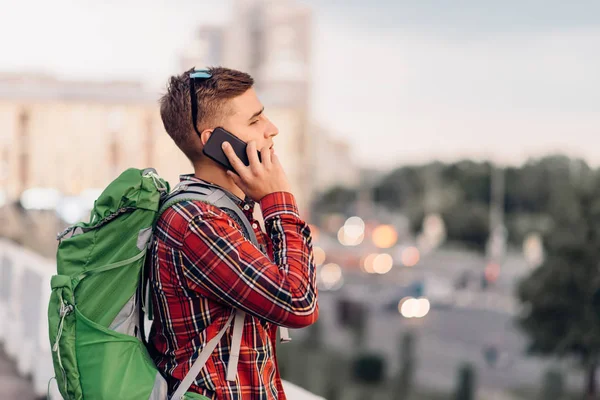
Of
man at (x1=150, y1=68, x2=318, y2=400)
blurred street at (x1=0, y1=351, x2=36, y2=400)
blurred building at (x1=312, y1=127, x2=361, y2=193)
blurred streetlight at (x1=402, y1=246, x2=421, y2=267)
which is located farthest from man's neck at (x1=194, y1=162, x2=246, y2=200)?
blurred building at (x1=312, y1=127, x2=361, y2=193)

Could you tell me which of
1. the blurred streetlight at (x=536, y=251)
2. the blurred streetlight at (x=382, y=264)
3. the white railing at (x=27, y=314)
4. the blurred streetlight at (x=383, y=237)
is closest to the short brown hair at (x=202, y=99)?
the white railing at (x=27, y=314)

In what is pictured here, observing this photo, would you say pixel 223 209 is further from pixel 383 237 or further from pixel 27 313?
pixel 383 237

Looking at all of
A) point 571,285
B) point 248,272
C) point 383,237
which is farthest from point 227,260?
point 383,237

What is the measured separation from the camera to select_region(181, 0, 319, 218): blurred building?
83.9 m

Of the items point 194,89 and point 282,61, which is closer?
point 194,89

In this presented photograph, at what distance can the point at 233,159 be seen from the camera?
1938 millimetres

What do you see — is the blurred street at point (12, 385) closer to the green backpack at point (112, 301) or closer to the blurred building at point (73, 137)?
the green backpack at point (112, 301)

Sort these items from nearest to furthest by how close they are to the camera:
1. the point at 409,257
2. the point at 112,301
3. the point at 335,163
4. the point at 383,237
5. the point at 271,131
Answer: the point at 112,301
the point at 271,131
the point at 383,237
the point at 409,257
the point at 335,163

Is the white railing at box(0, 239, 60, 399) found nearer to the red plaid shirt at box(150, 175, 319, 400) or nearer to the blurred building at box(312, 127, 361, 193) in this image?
the red plaid shirt at box(150, 175, 319, 400)

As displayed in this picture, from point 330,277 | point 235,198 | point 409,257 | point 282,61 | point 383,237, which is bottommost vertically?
point 409,257

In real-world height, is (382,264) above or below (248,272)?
below

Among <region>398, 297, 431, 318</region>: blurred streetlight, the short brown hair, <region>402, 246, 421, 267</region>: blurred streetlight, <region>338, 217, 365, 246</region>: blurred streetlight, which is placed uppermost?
the short brown hair

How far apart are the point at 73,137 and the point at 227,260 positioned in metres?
82.3

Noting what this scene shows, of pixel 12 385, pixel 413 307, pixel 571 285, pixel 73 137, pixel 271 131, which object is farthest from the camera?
pixel 73 137
